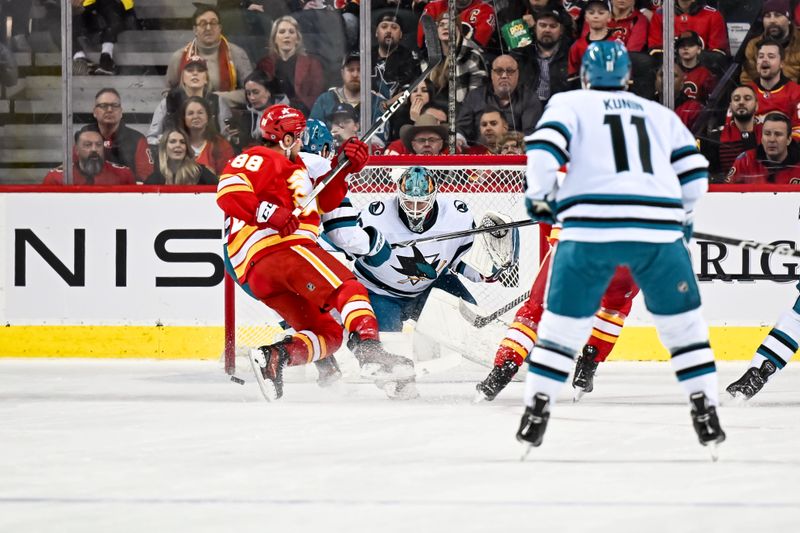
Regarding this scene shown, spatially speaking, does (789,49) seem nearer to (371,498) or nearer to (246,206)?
(246,206)

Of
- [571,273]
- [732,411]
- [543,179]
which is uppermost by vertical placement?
[543,179]

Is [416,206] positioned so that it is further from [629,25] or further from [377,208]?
[629,25]

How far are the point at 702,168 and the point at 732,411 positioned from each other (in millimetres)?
1282

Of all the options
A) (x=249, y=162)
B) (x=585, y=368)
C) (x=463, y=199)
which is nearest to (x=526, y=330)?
(x=585, y=368)

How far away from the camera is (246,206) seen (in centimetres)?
425

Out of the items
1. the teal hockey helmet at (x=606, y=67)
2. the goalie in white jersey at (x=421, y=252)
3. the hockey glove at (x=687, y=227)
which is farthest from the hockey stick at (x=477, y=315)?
the teal hockey helmet at (x=606, y=67)

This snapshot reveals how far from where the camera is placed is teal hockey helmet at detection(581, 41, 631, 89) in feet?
9.85

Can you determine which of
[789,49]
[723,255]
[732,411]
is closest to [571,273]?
[732,411]

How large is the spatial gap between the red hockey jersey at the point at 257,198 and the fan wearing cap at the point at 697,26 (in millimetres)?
2477

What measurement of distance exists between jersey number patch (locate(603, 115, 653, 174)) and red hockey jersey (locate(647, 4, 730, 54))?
3.49 m

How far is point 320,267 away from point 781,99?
3026mm

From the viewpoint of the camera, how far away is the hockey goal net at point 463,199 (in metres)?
5.64

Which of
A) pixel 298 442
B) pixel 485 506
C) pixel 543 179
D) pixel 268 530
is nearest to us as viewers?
pixel 268 530

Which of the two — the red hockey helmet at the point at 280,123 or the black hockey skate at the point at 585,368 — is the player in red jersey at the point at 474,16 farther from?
the black hockey skate at the point at 585,368
